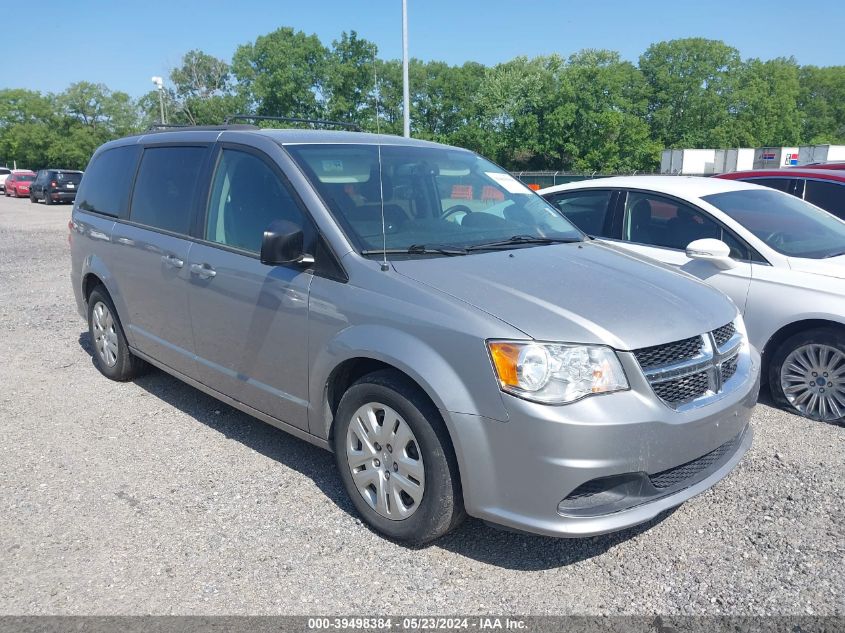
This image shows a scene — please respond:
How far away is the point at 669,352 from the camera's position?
3016 millimetres

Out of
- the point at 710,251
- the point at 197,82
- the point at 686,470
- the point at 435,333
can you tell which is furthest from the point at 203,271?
the point at 197,82

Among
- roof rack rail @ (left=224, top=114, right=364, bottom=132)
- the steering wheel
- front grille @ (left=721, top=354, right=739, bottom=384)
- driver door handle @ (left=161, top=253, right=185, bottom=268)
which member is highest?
roof rack rail @ (left=224, top=114, right=364, bottom=132)

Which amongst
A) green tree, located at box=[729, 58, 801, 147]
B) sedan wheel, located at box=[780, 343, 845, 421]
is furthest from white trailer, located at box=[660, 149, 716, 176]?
sedan wheel, located at box=[780, 343, 845, 421]

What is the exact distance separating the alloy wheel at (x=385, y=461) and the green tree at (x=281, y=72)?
102ft

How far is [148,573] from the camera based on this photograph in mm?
3135

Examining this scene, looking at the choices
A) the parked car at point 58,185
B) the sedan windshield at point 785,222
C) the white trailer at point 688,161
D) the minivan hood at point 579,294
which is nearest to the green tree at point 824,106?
the white trailer at point 688,161

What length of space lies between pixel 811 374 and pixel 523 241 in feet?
7.82

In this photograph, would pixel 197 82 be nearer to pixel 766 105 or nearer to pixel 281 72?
pixel 281 72

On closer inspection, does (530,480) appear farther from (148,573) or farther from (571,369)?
(148,573)

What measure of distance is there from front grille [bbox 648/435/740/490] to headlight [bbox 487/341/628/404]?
0.47m

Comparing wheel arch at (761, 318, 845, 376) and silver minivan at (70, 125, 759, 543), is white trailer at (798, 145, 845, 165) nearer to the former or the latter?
wheel arch at (761, 318, 845, 376)

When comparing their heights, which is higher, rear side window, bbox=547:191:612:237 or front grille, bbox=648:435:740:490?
rear side window, bbox=547:191:612:237

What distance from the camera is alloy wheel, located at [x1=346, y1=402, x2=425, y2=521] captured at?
10.4 ft

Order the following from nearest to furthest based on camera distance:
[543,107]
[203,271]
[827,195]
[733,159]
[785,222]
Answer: [203,271]
[785,222]
[827,195]
[733,159]
[543,107]
